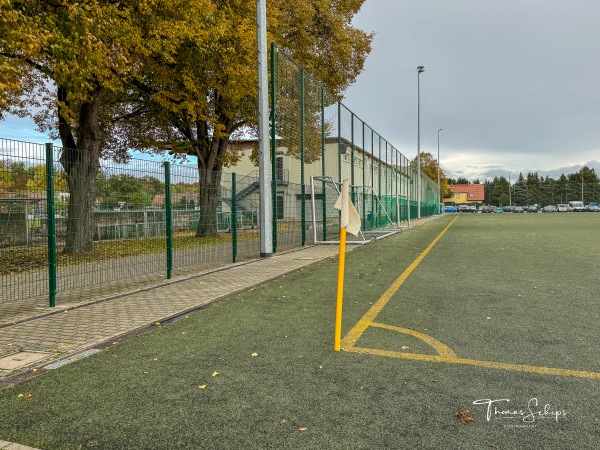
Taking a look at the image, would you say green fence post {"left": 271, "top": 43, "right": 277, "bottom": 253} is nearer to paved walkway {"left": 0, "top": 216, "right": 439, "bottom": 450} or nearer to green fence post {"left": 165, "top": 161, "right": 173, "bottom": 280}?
paved walkway {"left": 0, "top": 216, "right": 439, "bottom": 450}

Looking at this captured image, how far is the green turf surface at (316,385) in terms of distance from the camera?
8.87 ft

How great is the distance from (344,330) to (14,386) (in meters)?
3.08

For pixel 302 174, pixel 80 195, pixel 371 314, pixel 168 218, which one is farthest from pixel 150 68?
pixel 371 314

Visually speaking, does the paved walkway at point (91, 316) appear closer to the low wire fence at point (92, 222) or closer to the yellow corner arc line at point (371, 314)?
the low wire fence at point (92, 222)

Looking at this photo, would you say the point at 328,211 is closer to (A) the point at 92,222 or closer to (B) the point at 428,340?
(A) the point at 92,222

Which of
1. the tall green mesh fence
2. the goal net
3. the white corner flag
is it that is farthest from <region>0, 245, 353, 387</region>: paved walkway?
the goal net

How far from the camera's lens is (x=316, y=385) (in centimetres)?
346

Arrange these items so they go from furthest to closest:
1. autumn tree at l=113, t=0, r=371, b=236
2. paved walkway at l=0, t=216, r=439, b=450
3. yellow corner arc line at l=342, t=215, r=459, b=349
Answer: autumn tree at l=113, t=0, r=371, b=236, yellow corner arc line at l=342, t=215, r=459, b=349, paved walkway at l=0, t=216, r=439, b=450

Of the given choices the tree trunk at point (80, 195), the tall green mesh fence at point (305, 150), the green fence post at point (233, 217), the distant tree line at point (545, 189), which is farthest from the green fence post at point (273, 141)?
the distant tree line at point (545, 189)

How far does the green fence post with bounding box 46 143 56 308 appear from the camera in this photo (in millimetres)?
6168

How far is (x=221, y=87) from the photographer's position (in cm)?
1627

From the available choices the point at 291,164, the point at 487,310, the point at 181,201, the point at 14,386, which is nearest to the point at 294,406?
the point at 14,386
